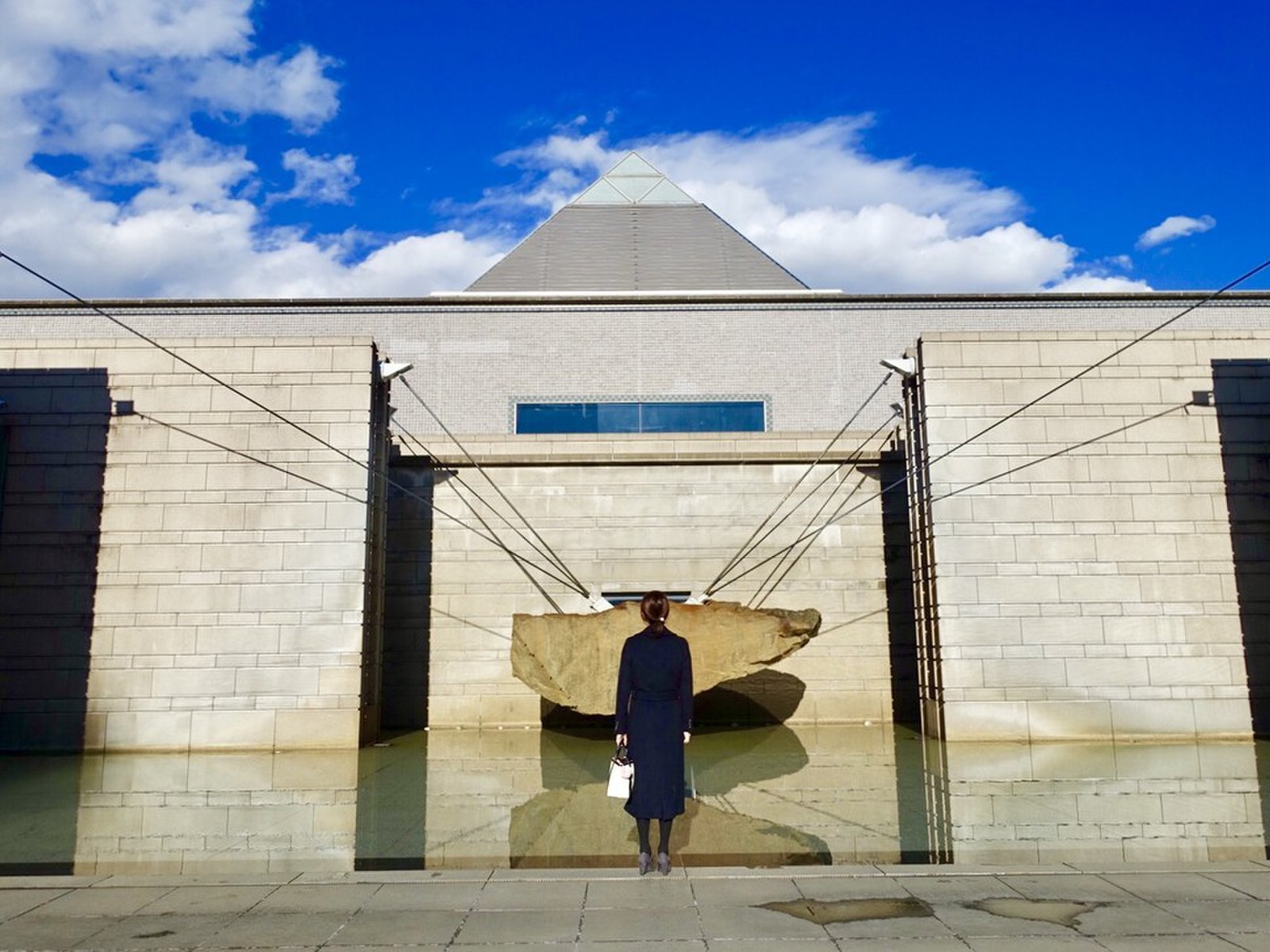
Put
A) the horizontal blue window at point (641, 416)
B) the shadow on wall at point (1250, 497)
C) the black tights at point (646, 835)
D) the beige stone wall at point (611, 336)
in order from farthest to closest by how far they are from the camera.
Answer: the beige stone wall at point (611, 336) < the horizontal blue window at point (641, 416) < the shadow on wall at point (1250, 497) < the black tights at point (646, 835)

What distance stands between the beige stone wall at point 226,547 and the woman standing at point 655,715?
28.4 ft

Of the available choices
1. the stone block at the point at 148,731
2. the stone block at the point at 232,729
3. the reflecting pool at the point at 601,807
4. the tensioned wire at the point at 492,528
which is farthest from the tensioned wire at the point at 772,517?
the stone block at the point at 148,731

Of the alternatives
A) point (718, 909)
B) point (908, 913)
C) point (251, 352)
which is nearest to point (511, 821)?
point (718, 909)

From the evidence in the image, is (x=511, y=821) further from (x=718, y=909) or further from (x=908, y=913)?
(x=908, y=913)

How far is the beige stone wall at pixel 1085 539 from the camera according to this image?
1409cm

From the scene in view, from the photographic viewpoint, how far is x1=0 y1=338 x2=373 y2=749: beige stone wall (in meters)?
14.0

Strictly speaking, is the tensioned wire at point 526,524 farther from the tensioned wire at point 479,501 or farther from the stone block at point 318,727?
the stone block at point 318,727

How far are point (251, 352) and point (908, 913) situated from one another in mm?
12796

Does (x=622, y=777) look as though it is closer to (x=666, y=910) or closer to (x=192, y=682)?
(x=666, y=910)

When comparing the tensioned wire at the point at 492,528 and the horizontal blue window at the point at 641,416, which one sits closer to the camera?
the tensioned wire at the point at 492,528

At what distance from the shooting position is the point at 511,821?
8156mm

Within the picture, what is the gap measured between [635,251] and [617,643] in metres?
14.9

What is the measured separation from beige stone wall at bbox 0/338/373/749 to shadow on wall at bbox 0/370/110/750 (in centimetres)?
15

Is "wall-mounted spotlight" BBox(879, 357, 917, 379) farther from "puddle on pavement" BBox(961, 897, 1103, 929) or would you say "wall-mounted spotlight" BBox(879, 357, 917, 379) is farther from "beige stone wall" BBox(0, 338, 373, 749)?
"puddle on pavement" BBox(961, 897, 1103, 929)
